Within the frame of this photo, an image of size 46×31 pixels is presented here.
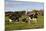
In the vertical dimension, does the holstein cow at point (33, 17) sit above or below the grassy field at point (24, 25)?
above

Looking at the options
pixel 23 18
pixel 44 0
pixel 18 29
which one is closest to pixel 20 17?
pixel 23 18

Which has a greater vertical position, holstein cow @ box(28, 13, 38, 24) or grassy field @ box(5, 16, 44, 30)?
holstein cow @ box(28, 13, 38, 24)

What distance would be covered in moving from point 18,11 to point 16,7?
0.06m

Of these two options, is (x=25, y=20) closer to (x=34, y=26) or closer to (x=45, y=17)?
(x=34, y=26)

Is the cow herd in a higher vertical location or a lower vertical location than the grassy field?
higher

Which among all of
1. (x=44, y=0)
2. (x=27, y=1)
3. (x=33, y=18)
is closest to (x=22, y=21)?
(x=33, y=18)

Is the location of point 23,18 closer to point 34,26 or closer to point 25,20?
point 25,20

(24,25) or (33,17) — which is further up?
(33,17)

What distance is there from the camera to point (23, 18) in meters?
1.22

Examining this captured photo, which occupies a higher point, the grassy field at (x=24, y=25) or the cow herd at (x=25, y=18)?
the cow herd at (x=25, y=18)

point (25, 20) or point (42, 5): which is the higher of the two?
point (42, 5)

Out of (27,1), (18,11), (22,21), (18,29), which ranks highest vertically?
(27,1)

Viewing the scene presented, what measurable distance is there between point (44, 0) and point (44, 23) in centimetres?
31

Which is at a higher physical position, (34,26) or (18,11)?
(18,11)
